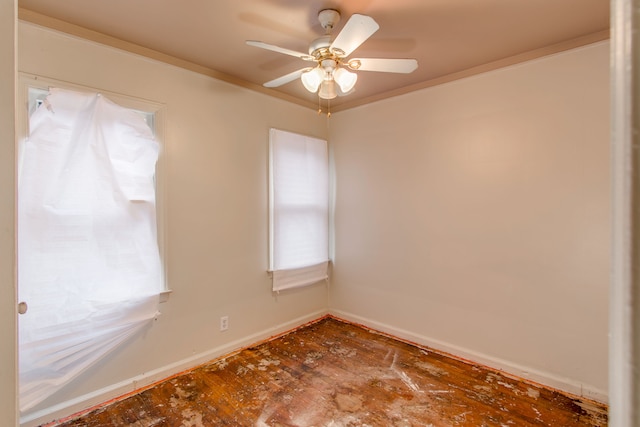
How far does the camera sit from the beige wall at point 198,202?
6.70 feet

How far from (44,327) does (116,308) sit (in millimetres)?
362

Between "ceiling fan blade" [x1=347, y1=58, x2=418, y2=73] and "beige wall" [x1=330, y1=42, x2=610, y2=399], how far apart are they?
106cm

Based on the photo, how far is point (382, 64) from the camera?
189 centimetres

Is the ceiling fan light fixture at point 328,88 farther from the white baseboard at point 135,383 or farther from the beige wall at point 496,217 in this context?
the white baseboard at point 135,383

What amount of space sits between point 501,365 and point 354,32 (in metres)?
2.64

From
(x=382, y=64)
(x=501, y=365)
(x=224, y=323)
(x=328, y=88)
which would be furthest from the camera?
(x=224, y=323)

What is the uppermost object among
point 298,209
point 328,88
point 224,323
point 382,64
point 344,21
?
point 344,21

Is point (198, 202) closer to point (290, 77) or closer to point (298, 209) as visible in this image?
point (298, 209)

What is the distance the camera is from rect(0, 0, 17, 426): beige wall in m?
0.52

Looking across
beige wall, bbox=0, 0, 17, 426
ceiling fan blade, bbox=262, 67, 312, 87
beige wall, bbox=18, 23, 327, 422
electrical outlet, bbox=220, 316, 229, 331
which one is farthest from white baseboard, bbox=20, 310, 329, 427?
ceiling fan blade, bbox=262, 67, 312, 87

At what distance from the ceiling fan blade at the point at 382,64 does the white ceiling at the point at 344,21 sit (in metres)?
0.29

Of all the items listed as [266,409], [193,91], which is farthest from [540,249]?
[193,91]

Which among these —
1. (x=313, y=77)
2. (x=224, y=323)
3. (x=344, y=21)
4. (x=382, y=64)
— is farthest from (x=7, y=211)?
(x=224, y=323)

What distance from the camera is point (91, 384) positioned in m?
2.04
